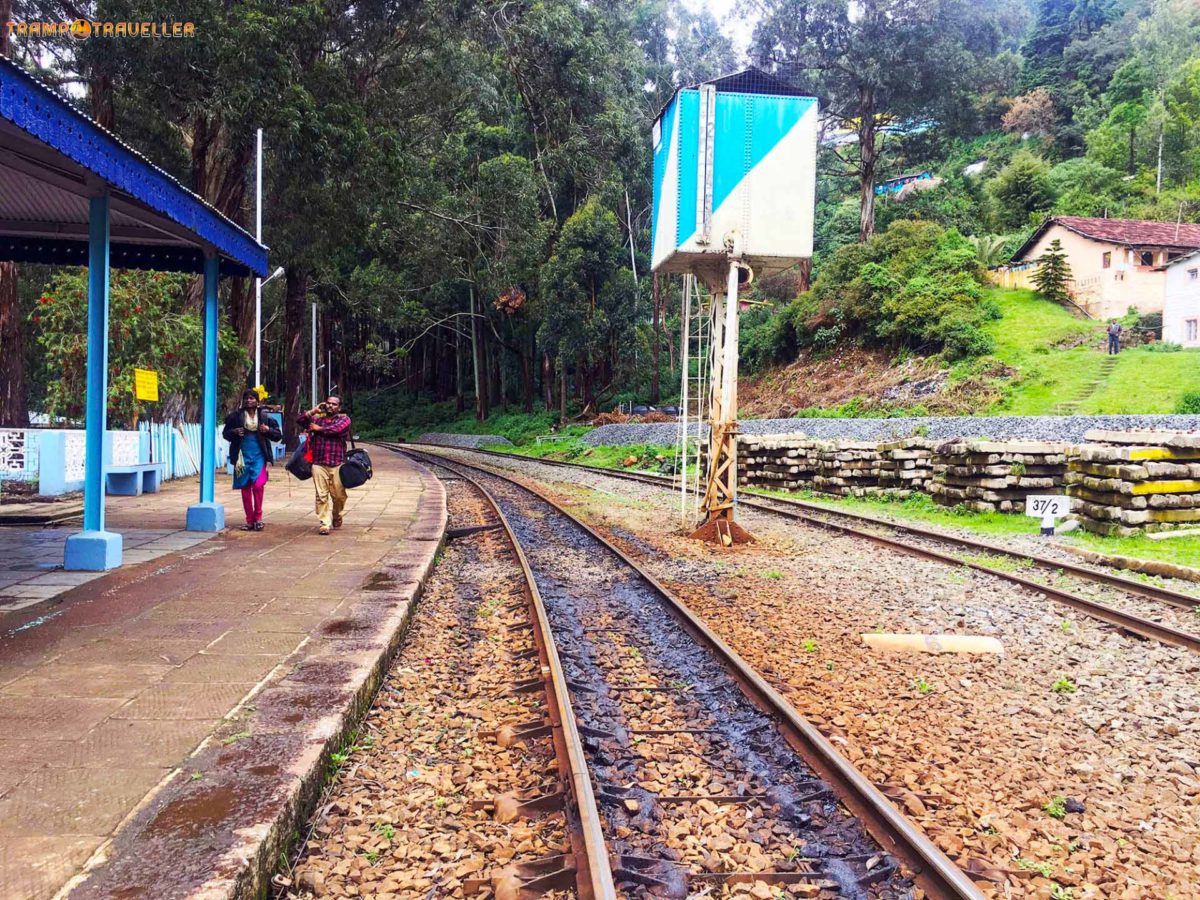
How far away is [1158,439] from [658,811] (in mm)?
9721

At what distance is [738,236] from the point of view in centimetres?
1114

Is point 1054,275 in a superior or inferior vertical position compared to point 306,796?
superior

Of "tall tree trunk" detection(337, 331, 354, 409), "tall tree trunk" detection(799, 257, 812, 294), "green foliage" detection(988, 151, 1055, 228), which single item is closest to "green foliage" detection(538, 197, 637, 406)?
"tall tree trunk" detection(799, 257, 812, 294)

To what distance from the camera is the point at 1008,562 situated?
9320 millimetres

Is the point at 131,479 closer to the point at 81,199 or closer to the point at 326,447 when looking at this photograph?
the point at 326,447

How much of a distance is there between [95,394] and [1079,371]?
93.4ft

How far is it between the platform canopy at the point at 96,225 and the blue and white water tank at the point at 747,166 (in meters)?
5.24

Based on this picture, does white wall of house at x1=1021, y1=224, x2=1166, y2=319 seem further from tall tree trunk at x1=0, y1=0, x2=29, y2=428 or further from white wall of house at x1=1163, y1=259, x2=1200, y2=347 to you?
tall tree trunk at x1=0, y1=0, x2=29, y2=428

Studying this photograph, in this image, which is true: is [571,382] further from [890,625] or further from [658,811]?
[658,811]

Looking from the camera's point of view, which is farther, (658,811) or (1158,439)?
(1158,439)

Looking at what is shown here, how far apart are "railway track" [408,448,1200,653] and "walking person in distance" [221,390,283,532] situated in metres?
7.21

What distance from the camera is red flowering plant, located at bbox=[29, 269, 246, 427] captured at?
16.2 m

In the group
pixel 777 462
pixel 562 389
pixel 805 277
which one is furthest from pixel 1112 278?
pixel 777 462

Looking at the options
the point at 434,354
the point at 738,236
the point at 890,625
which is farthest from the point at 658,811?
the point at 434,354
